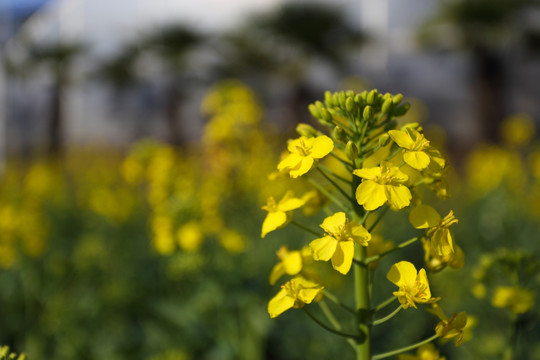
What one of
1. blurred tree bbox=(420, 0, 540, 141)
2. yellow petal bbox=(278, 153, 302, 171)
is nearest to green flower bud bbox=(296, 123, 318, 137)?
yellow petal bbox=(278, 153, 302, 171)

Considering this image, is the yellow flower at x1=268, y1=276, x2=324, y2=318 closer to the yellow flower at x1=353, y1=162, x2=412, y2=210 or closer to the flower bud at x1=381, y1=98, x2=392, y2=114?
the yellow flower at x1=353, y1=162, x2=412, y2=210

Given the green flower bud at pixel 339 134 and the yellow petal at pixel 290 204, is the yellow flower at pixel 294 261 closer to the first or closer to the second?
the yellow petal at pixel 290 204

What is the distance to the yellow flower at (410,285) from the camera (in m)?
1.11

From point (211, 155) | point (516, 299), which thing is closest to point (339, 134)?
point (516, 299)

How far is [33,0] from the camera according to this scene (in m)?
12.5

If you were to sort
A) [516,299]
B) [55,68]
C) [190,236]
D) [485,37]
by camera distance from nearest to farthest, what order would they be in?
[516,299], [190,236], [485,37], [55,68]

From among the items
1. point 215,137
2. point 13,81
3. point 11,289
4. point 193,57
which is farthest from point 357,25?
point 11,289

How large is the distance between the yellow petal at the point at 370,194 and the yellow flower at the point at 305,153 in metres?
0.11

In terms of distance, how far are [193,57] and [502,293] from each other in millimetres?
14285

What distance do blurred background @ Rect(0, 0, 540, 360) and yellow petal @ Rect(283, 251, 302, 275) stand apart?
86 centimetres

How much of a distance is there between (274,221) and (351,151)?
261 millimetres

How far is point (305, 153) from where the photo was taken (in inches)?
48.1

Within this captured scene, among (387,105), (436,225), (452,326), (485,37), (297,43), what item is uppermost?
(387,105)

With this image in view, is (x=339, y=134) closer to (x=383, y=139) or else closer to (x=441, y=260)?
(x=383, y=139)
